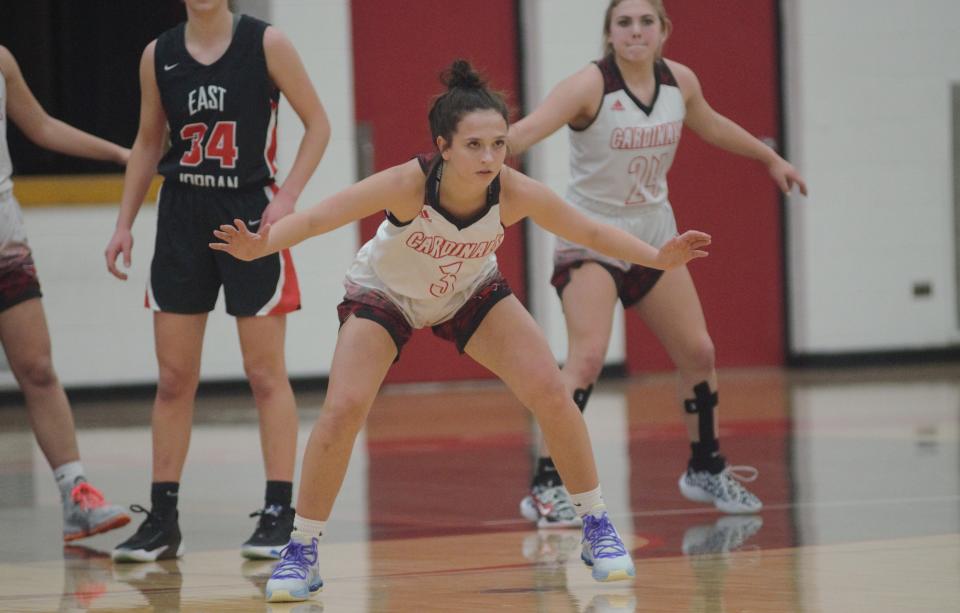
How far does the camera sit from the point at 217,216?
505 cm

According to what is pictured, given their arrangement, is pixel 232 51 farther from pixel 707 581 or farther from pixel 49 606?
pixel 707 581

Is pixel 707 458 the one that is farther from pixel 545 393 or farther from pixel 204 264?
pixel 204 264

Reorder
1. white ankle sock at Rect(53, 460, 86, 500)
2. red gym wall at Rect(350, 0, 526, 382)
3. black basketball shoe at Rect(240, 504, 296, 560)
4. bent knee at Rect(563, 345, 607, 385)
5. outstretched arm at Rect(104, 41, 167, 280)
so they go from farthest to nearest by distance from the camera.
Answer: red gym wall at Rect(350, 0, 526, 382), bent knee at Rect(563, 345, 607, 385), white ankle sock at Rect(53, 460, 86, 500), outstretched arm at Rect(104, 41, 167, 280), black basketball shoe at Rect(240, 504, 296, 560)

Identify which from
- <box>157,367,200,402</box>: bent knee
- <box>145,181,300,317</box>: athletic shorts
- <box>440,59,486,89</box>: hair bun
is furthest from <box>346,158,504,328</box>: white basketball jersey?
<box>157,367,200,402</box>: bent knee

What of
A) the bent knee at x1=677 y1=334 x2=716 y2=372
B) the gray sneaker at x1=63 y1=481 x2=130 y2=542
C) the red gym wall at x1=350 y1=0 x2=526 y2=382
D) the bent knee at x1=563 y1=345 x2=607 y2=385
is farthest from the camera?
the red gym wall at x1=350 y1=0 x2=526 y2=382

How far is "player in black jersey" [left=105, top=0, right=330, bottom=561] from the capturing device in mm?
5055

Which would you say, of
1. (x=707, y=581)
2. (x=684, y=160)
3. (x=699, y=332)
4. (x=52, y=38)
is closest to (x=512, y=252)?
(x=684, y=160)

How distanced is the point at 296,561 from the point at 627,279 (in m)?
2.00

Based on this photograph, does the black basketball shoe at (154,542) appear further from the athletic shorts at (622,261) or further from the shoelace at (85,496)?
the athletic shorts at (622,261)

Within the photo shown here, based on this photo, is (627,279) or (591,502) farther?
(627,279)

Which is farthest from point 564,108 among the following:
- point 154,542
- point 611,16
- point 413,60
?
point 413,60

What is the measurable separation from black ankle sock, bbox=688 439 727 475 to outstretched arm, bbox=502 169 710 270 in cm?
159

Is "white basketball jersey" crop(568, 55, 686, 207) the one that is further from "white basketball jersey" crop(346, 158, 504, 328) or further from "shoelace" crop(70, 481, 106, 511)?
"shoelace" crop(70, 481, 106, 511)

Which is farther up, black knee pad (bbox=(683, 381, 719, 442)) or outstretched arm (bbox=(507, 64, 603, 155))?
outstretched arm (bbox=(507, 64, 603, 155))
